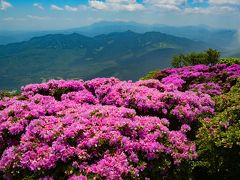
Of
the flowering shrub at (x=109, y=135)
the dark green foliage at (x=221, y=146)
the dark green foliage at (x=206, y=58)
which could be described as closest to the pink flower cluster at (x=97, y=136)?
the flowering shrub at (x=109, y=135)

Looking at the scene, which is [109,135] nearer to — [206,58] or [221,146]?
[221,146]

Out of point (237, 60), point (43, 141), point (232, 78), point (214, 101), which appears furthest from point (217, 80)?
point (43, 141)

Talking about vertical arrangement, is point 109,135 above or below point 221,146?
above

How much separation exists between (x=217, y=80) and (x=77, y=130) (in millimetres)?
15676

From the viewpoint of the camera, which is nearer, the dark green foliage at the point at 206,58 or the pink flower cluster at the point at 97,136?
the pink flower cluster at the point at 97,136

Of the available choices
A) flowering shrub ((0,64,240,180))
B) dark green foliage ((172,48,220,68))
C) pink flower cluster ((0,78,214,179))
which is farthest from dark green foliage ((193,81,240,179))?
dark green foliage ((172,48,220,68))

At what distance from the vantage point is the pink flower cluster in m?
9.99

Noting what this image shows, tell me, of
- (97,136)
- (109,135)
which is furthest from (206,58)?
(97,136)

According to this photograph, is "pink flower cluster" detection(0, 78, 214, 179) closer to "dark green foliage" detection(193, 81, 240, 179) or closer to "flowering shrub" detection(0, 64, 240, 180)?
"flowering shrub" detection(0, 64, 240, 180)

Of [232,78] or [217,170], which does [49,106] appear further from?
[232,78]

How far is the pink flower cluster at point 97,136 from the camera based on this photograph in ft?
32.8

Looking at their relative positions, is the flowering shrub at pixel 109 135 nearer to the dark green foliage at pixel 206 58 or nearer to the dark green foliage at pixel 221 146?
the dark green foliage at pixel 221 146

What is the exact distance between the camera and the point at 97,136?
10492mm

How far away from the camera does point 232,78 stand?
21828mm
